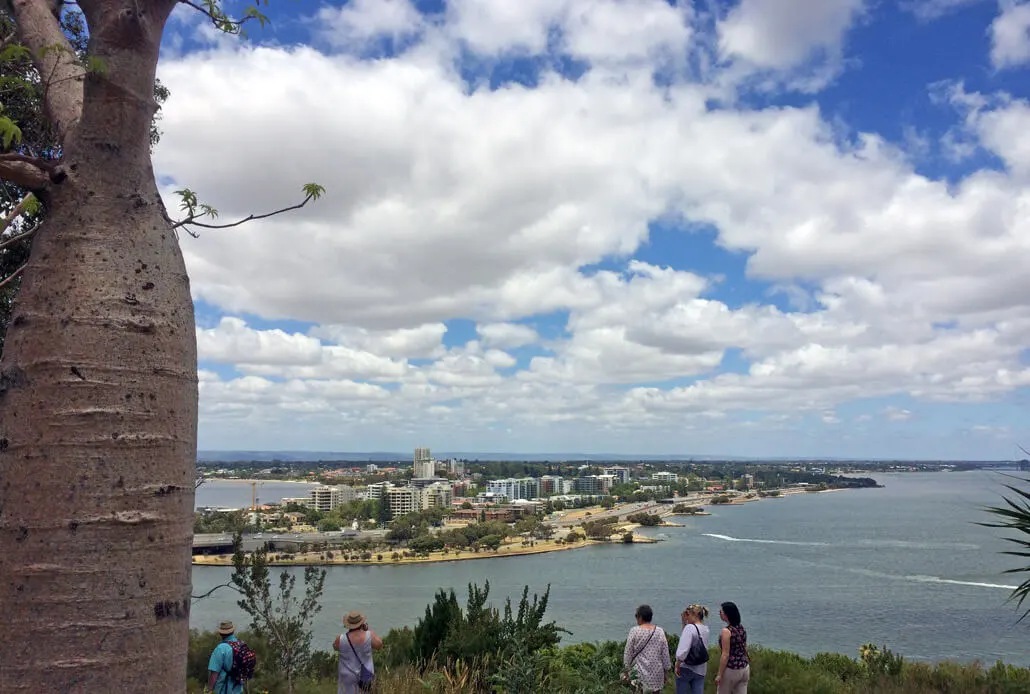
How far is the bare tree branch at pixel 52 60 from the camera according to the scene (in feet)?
5.41

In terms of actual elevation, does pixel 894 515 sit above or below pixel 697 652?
below

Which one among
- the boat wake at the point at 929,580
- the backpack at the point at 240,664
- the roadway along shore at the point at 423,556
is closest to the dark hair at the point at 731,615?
the backpack at the point at 240,664

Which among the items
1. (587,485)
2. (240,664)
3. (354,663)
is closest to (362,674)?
(354,663)

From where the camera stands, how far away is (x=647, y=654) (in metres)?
5.53

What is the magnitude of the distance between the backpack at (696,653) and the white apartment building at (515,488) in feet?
359

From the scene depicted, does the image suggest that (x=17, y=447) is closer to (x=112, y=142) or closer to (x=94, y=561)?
(x=94, y=561)

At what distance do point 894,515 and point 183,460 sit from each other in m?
89.8

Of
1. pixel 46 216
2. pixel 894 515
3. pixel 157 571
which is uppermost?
pixel 46 216

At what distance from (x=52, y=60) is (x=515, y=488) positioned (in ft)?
386

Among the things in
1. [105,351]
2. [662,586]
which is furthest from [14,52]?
[662,586]

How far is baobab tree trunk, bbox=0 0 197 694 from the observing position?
48.1 inches

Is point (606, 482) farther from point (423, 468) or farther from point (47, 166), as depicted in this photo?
point (47, 166)

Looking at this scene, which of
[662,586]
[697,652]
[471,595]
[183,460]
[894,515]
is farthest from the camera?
[894,515]

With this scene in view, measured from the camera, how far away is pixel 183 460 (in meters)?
1.39
